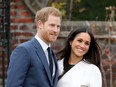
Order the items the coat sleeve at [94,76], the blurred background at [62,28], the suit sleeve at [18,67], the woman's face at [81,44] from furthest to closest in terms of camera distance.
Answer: the blurred background at [62,28] → the woman's face at [81,44] → the coat sleeve at [94,76] → the suit sleeve at [18,67]

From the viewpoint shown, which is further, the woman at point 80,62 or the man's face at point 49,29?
the woman at point 80,62

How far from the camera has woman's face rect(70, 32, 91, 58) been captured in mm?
4094

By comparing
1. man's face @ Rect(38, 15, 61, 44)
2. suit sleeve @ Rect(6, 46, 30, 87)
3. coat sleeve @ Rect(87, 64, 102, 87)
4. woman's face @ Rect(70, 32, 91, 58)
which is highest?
man's face @ Rect(38, 15, 61, 44)

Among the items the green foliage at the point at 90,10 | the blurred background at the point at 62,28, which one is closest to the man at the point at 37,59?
the blurred background at the point at 62,28

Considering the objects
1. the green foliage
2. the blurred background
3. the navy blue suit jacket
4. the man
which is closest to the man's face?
the man

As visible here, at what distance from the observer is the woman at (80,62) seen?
156 inches

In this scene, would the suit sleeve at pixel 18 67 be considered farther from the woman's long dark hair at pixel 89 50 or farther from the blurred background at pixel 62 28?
the blurred background at pixel 62 28

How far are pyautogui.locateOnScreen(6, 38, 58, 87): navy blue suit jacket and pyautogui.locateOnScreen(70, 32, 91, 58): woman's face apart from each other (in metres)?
0.48

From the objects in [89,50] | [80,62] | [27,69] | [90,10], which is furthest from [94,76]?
[90,10]

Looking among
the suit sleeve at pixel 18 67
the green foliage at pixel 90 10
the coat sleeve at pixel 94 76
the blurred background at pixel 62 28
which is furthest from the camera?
the green foliage at pixel 90 10

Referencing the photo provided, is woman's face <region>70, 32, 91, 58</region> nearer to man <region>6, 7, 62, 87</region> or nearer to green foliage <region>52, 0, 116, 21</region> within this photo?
man <region>6, 7, 62, 87</region>

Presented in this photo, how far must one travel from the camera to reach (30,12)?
674cm

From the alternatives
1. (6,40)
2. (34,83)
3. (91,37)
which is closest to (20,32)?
(6,40)

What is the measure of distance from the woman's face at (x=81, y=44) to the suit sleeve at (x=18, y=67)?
24.2 inches
